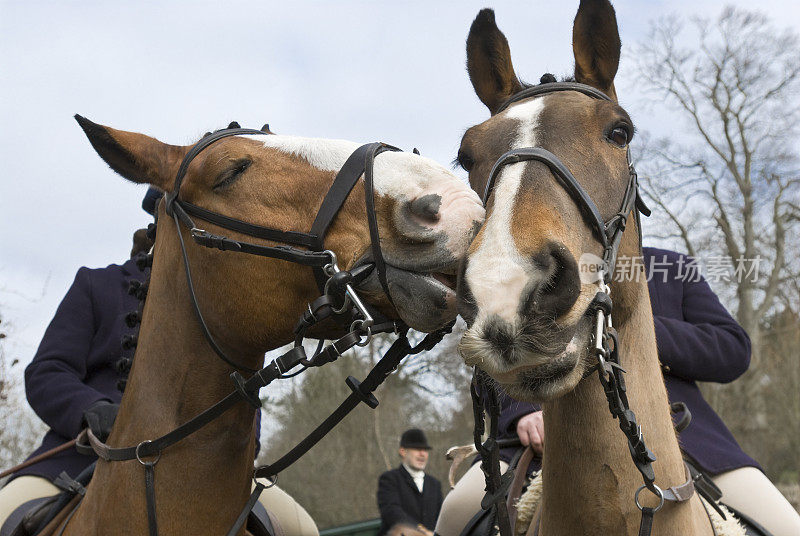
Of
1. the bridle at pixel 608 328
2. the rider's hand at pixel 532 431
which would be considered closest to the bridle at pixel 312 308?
the bridle at pixel 608 328

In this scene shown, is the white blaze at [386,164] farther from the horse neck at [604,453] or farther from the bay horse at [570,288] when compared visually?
the horse neck at [604,453]

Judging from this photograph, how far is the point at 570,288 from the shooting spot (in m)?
2.17

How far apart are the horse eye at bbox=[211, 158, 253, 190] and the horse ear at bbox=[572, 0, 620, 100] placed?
1498 millimetres

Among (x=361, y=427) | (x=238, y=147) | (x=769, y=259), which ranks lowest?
(x=361, y=427)

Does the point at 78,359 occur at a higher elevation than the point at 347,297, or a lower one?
lower

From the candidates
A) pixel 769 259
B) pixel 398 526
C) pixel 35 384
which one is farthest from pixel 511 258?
pixel 769 259

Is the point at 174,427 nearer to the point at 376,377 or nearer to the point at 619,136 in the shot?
the point at 376,377

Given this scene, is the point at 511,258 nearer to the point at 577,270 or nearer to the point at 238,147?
the point at 577,270

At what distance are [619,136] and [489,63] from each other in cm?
83

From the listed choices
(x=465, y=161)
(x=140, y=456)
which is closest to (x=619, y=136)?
(x=465, y=161)

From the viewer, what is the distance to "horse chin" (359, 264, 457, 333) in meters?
2.57

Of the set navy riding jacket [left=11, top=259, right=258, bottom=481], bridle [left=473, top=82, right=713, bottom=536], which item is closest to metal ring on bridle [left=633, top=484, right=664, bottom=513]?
bridle [left=473, top=82, right=713, bottom=536]

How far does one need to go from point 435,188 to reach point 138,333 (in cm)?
155

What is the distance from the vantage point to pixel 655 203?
19.6 meters
